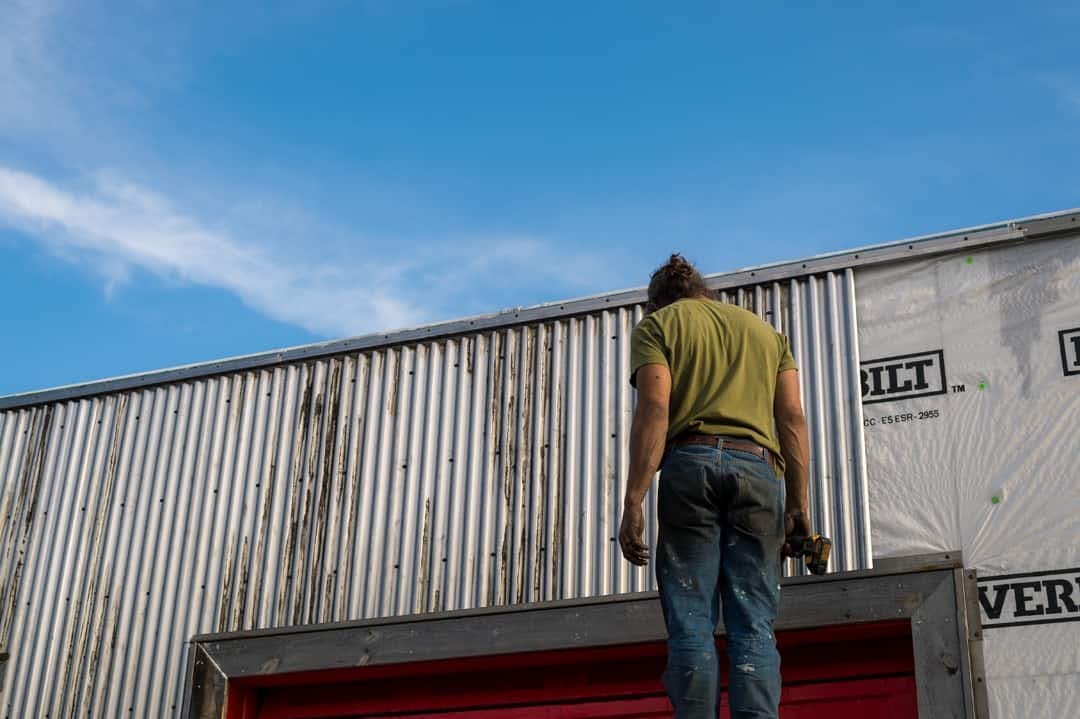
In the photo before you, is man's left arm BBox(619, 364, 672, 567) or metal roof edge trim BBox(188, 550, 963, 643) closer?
man's left arm BBox(619, 364, 672, 567)

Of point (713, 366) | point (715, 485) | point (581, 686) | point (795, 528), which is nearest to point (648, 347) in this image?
point (713, 366)

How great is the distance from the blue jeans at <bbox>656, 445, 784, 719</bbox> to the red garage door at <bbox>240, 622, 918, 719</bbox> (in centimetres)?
258

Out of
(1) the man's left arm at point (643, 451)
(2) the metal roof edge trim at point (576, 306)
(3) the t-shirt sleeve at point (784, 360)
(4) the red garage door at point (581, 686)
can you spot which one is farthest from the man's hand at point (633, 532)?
(2) the metal roof edge trim at point (576, 306)

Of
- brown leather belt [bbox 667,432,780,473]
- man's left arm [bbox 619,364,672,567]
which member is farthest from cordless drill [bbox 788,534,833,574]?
man's left arm [bbox 619,364,672,567]

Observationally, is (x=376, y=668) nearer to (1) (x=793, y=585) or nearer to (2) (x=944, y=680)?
(1) (x=793, y=585)

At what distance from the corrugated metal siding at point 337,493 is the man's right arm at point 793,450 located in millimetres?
2080

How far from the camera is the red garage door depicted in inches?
303

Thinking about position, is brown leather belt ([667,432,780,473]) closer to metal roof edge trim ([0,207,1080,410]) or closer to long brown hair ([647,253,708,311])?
long brown hair ([647,253,708,311])

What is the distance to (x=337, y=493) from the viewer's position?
9.34 m

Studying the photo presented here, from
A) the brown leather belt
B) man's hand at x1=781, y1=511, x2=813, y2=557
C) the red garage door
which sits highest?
the brown leather belt

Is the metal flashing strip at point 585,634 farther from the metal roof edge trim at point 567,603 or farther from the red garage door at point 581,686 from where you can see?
the red garage door at point 581,686

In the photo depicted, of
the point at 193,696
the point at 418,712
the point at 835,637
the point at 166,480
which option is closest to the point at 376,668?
the point at 418,712

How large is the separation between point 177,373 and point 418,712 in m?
3.19

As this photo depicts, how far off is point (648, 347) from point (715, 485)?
2.15ft
